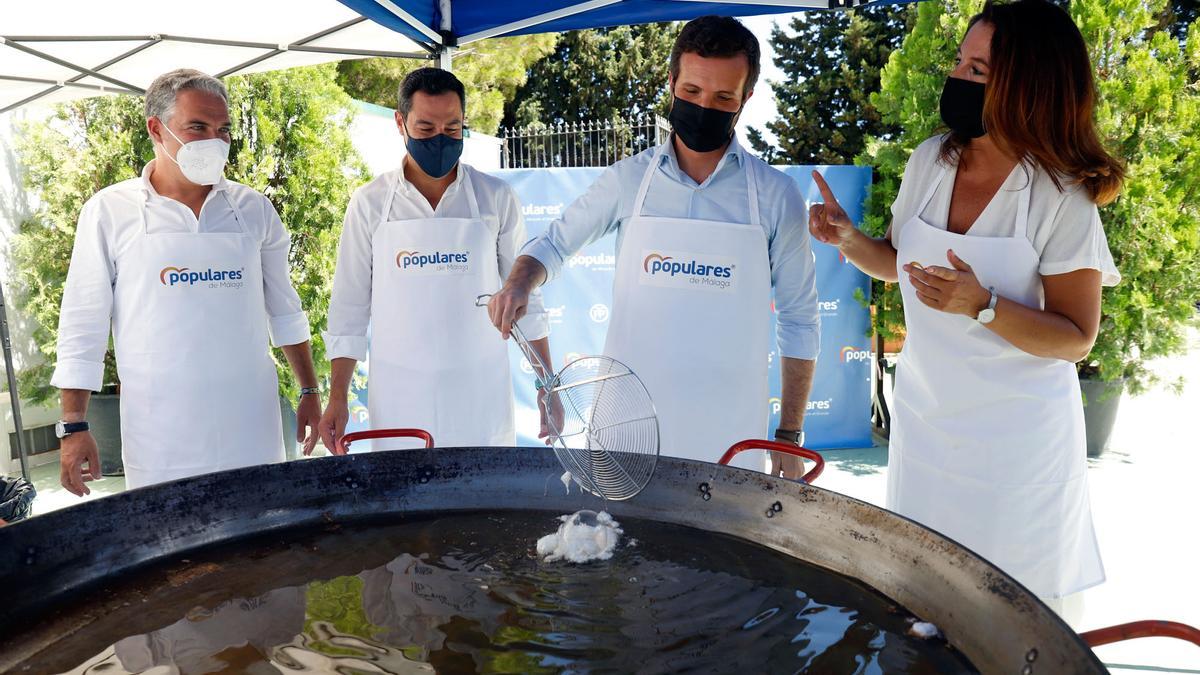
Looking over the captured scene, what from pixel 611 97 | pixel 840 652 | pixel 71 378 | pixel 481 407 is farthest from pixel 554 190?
pixel 611 97

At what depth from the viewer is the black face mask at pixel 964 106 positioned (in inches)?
78.5

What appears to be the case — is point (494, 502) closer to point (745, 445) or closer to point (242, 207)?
point (745, 445)

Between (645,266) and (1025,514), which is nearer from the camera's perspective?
(1025,514)

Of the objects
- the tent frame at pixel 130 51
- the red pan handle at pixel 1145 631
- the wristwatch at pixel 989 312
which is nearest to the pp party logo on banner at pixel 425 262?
the tent frame at pixel 130 51

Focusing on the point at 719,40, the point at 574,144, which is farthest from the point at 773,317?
the point at 574,144

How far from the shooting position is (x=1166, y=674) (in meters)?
2.98

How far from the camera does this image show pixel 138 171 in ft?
20.8

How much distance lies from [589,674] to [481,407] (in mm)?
1666

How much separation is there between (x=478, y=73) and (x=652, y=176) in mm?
15661

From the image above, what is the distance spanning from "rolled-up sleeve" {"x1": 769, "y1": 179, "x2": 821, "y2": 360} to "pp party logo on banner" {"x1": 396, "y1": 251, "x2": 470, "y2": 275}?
109 cm

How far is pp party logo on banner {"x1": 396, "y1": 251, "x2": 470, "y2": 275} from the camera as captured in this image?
286 centimetres

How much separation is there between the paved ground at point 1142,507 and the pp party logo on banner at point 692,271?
82.8 inches

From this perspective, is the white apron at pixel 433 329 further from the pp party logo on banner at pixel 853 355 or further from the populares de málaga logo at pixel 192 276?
the pp party logo on banner at pixel 853 355

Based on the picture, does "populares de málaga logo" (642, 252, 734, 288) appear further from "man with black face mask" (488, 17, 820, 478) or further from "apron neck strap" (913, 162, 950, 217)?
"apron neck strap" (913, 162, 950, 217)
